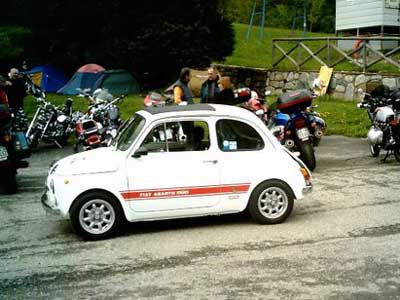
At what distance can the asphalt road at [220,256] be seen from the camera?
5195 mm

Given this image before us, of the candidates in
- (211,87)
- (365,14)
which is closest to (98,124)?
(211,87)

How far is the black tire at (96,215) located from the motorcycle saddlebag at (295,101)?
4.74m

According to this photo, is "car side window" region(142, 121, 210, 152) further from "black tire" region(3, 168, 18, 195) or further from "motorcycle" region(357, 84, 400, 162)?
"motorcycle" region(357, 84, 400, 162)

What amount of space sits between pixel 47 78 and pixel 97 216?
71.3 ft

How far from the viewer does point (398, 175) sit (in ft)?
33.1

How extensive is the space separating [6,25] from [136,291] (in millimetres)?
25725

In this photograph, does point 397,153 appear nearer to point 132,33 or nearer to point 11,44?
point 132,33

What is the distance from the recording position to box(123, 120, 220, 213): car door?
696 centimetres

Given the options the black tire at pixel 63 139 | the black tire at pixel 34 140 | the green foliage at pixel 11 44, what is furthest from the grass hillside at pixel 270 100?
the black tire at pixel 34 140

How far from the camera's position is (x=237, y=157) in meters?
7.30

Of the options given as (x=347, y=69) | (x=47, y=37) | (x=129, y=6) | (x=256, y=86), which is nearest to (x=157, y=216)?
(x=347, y=69)

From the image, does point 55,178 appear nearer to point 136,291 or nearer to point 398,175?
point 136,291

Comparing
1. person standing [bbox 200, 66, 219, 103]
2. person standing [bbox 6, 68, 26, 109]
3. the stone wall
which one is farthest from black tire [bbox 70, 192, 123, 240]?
the stone wall

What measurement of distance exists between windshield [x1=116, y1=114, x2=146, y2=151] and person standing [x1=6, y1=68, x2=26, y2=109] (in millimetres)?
7748
